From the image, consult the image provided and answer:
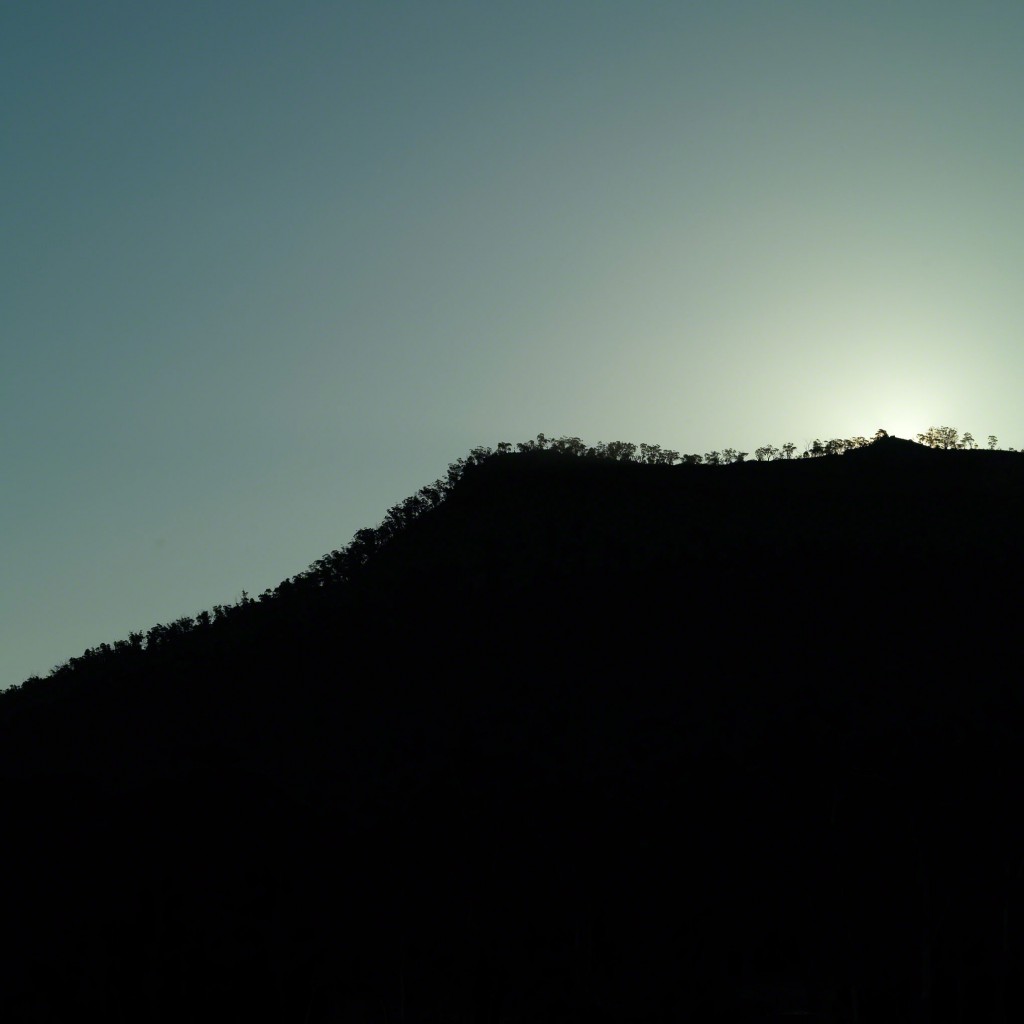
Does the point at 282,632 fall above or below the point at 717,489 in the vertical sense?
below

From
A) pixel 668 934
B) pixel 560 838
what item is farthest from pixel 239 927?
pixel 668 934

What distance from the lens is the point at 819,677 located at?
6781 centimetres

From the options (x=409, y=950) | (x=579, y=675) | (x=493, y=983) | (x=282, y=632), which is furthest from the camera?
(x=282, y=632)

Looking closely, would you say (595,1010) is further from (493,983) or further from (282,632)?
(282,632)

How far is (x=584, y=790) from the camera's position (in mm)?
60469

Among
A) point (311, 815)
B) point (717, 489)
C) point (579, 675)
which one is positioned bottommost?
point (311, 815)

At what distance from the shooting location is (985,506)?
276 ft

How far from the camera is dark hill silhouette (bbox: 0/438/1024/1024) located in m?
50.3

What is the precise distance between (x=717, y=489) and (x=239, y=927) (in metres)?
54.8

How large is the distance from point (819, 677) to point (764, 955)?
19770 mm

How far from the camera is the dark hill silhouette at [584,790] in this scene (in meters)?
50.3

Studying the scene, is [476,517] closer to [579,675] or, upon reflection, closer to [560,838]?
[579,675]

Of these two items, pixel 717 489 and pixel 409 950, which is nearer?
pixel 409 950

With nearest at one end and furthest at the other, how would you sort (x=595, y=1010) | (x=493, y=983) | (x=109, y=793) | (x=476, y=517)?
(x=493, y=983) < (x=595, y=1010) < (x=109, y=793) < (x=476, y=517)
